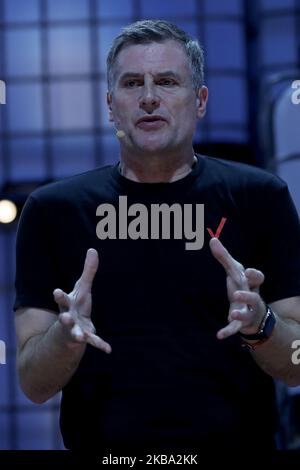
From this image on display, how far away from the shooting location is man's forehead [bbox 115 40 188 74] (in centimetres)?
215

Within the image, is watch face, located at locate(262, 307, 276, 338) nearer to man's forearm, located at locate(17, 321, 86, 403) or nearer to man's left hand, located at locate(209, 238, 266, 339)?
man's left hand, located at locate(209, 238, 266, 339)

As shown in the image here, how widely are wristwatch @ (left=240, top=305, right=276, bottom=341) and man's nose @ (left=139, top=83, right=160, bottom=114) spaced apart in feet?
1.54

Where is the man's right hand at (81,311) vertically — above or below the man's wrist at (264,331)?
above

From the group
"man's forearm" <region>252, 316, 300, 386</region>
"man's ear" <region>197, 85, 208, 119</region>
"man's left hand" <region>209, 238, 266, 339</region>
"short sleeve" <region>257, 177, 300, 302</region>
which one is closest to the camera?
"man's left hand" <region>209, 238, 266, 339</region>

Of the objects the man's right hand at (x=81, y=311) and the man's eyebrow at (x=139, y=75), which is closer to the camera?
the man's right hand at (x=81, y=311)

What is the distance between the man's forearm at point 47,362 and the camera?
1930mm

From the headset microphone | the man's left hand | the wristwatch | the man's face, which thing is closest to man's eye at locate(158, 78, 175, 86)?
the man's face

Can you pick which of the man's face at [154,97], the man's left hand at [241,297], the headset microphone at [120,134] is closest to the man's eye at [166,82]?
the man's face at [154,97]

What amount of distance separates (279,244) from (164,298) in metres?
0.25

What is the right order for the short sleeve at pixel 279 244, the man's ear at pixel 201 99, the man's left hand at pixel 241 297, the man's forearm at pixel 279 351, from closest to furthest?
the man's left hand at pixel 241 297, the man's forearm at pixel 279 351, the short sleeve at pixel 279 244, the man's ear at pixel 201 99

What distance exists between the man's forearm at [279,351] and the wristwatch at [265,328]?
25 mm

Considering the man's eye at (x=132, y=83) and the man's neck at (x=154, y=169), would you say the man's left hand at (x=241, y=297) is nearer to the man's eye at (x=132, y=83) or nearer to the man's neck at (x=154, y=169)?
the man's neck at (x=154, y=169)
